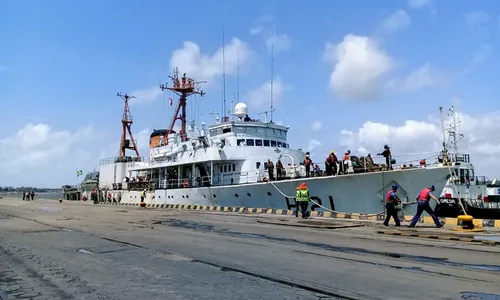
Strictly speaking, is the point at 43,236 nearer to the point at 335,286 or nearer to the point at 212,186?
the point at 335,286

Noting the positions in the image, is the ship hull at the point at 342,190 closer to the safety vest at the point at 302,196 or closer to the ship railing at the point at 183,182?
the ship railing at the point at 183,182

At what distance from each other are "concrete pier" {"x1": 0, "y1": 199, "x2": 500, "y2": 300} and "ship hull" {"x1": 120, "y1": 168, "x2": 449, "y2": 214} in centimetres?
644

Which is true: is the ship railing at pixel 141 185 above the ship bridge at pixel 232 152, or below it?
below

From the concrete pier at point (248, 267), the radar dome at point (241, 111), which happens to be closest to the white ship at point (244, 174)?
the radar dome at point (241, 111)

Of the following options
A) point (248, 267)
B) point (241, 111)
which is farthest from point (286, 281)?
point (241, 111)

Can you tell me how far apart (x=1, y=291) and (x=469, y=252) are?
840cm

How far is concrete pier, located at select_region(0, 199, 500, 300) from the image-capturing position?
5398mm

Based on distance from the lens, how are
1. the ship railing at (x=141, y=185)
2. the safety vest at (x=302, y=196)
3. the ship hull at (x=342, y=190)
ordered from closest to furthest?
the ship hull at (x=342, y=190)
the safety vest at (x=302, y=196)
the ship railing at (x=141, y=185)

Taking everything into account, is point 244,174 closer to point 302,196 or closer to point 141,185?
point 302,196

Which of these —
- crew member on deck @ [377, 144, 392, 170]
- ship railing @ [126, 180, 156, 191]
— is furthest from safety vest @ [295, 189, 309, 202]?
ship railing @ [126, 180, 156, 191]

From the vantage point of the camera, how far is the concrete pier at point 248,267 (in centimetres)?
540

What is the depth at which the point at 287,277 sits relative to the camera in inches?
245

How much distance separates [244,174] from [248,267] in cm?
1837

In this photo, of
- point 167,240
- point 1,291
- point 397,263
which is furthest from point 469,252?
point 1,291
